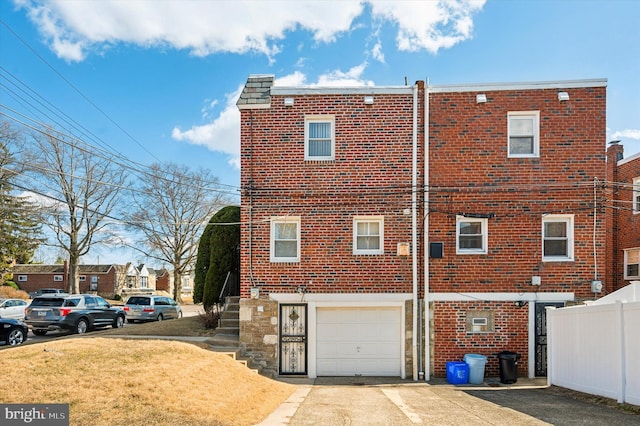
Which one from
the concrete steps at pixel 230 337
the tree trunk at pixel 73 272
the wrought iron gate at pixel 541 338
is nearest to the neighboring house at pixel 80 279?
the tree trunk at pixel 73 272

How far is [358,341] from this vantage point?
14164 millimetres

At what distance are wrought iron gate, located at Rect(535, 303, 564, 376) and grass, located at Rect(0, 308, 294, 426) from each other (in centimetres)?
695

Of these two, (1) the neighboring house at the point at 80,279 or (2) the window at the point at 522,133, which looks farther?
(1) the neighboring house at the point at 80,279

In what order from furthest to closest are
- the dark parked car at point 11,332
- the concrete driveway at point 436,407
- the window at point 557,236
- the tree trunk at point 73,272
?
the tree trunk at point 73,272
the dark parked car at point 11,332
the window at point 557,236
the concrete driveway at point 436,407

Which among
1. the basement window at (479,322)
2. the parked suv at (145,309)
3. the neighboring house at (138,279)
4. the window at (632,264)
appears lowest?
the neighboring house at (138,279)

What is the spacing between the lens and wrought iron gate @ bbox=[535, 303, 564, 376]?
545 inches

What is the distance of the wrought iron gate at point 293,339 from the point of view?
14.1m

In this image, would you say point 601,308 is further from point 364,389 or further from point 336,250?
point 336,250

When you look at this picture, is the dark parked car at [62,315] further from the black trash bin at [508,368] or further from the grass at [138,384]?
the black trash bin at [508,368]

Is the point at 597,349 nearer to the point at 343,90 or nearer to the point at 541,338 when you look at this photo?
the point at 541,338

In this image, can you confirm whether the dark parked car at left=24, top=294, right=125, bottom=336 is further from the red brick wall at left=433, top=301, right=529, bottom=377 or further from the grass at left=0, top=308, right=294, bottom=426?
the red brick wall at left=433, top=301, right=529, bottom=377

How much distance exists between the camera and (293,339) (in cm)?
1411

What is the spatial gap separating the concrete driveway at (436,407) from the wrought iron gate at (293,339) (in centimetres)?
129

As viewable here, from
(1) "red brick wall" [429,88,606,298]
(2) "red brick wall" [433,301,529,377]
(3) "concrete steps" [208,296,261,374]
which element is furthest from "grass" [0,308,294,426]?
(1) "red brick wall" [429,88,606,298]
